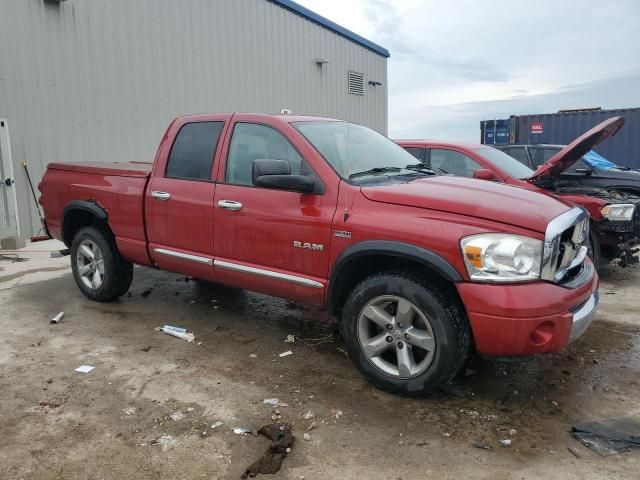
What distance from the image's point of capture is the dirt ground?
2.73 m

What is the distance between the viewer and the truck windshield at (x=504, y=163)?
21.6ft

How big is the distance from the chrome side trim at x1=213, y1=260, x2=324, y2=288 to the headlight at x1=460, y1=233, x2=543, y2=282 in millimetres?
1158

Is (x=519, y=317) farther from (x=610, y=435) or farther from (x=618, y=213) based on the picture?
(x=618, y=213)

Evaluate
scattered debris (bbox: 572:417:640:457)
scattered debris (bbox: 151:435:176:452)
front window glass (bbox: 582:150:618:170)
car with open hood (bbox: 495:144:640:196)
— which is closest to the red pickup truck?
scattered debris (bbox: 572:417:640:457)

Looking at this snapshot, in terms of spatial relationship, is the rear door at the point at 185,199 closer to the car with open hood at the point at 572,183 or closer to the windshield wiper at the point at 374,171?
the windshield wiper at the point at 374,171

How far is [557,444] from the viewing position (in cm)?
289

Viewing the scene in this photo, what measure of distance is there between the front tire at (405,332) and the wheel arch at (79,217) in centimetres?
297

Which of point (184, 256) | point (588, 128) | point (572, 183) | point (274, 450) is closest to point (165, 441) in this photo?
point (274, 450)

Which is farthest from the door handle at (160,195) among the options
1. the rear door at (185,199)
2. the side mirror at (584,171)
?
the side mirror at (584,171)

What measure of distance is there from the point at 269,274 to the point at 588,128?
1654 centimetres

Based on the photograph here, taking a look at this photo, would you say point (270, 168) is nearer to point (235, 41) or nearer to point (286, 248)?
point (286, 248)

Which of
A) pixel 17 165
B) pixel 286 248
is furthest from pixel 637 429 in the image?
pixel 17 165

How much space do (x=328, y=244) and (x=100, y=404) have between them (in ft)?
5.93

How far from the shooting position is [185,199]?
4.49m
